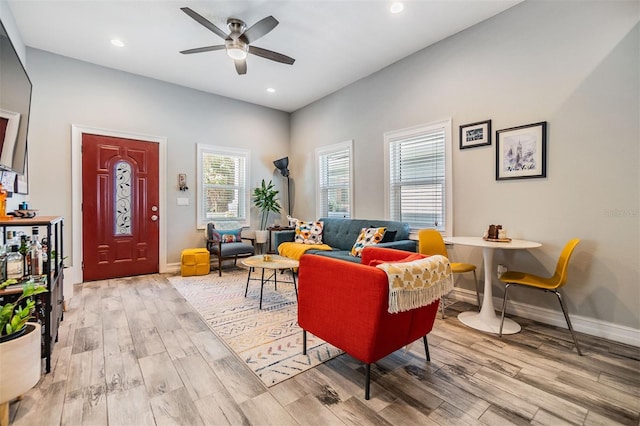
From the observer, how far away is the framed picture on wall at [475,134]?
3.14 meters

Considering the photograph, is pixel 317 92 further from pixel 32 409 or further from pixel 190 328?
pixel 32 409

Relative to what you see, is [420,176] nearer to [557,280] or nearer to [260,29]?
[557,280]

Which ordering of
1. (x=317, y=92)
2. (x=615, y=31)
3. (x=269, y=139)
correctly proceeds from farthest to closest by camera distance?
(x=269, y=139), (x=317, y=92), (x=615, y=31)

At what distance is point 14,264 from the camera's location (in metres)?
1.83

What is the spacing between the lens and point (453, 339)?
239 centimetres

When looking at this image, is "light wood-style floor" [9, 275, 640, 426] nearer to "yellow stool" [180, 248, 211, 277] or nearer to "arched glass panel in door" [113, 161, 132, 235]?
"yellow stool" [180, 248, 211, 277]

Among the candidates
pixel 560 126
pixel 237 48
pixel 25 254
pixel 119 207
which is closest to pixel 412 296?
pixel 560 126

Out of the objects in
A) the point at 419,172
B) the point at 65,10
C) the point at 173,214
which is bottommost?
the point at 173,214

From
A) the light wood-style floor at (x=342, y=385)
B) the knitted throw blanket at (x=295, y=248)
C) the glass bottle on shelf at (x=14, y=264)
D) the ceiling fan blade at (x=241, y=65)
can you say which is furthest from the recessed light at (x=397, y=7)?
the glass bottle on shelf at (x=14, y=264)

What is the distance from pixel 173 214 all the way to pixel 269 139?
2.36m

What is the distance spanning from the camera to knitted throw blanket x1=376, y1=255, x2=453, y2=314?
1.51 metres

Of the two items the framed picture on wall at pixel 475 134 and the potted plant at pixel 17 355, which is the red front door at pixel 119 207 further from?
the framed picture on wall at pixel 475 134

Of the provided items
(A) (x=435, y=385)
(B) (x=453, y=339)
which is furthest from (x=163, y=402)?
(B) (x=453, y=339)

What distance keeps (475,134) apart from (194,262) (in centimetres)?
424
